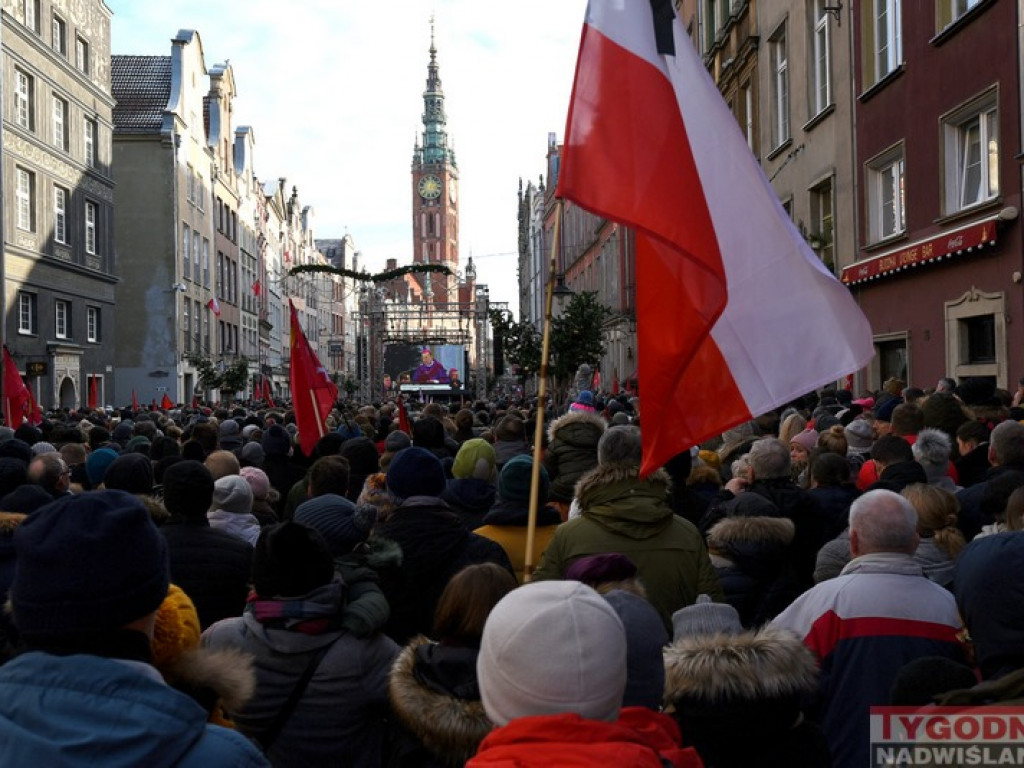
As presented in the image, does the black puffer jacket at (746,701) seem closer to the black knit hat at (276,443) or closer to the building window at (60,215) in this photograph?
the black knit hat at (276,443)

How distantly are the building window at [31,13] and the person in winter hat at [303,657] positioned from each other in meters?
31.4

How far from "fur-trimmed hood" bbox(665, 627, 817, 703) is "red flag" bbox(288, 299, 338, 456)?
783cm

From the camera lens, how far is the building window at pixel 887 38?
56.0 feet

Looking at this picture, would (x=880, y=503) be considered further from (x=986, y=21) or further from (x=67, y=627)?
(x=986, y=21)

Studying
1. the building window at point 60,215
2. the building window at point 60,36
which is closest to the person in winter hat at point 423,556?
the building window at point 60,215

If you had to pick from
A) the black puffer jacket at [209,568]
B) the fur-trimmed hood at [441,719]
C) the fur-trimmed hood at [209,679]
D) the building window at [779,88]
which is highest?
the building window at [779,88]

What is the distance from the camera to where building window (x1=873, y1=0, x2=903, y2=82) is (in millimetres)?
17081

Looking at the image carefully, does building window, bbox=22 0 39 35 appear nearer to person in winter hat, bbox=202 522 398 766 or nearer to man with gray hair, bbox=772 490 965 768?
person in winter hat, bbox=202 522 398 766

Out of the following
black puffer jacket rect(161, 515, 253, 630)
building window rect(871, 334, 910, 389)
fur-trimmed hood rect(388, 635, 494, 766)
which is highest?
building window rect(871, 334, 910, 389)

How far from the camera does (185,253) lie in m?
46.3

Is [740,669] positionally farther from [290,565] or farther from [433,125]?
[433,125]

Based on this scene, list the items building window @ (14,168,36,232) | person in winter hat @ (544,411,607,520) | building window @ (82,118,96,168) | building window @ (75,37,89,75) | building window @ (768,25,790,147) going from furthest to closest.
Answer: building window @ (82,118,96,168), building window @ (75,37,89,75), building window @ (14,168,36,232), building window @ (768,25,790,147), person in winter hat @ (544,411,607,520)

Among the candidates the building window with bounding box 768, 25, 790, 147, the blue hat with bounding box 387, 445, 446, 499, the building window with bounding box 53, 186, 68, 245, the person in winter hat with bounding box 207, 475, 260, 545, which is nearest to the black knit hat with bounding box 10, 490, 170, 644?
the blue hat with bounding box 387, 445, 446, 499

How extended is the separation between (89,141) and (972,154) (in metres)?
29.4
